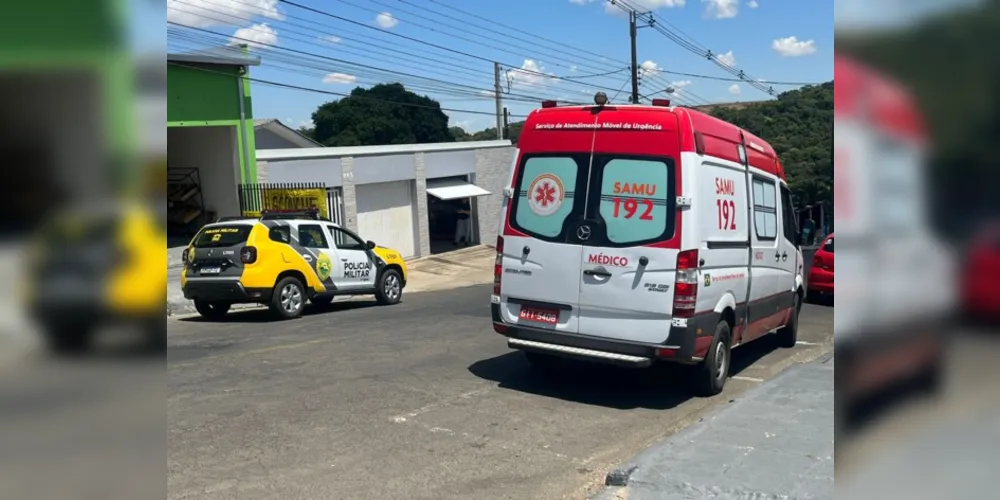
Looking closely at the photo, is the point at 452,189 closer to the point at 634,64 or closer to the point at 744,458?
the point at 634,64

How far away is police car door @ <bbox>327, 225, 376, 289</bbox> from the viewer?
14.9 m

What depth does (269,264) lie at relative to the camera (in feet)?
43.5

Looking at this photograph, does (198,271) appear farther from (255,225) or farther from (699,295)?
(699,295)

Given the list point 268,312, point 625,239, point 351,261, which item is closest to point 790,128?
point 351,261

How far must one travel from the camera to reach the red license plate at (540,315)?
7.78 m

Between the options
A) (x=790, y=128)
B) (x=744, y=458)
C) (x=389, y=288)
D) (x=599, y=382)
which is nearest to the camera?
(x=744, y=458)

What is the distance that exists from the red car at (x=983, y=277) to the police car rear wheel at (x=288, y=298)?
12.5m

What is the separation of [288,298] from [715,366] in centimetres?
799

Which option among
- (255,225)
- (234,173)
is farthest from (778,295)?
(234,173)

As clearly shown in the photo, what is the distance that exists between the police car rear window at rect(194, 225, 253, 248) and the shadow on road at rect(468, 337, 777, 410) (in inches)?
222

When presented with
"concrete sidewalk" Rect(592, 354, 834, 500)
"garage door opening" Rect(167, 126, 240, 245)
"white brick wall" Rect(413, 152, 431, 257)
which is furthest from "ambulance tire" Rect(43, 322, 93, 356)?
"white brick wall" Rect(413, 152, 431, 257)

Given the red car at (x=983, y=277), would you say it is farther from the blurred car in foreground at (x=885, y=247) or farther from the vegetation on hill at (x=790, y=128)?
the vegetation on hill at (x=790, y=128)

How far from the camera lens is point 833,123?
1781 millimetres

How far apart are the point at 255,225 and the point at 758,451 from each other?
9796mm
